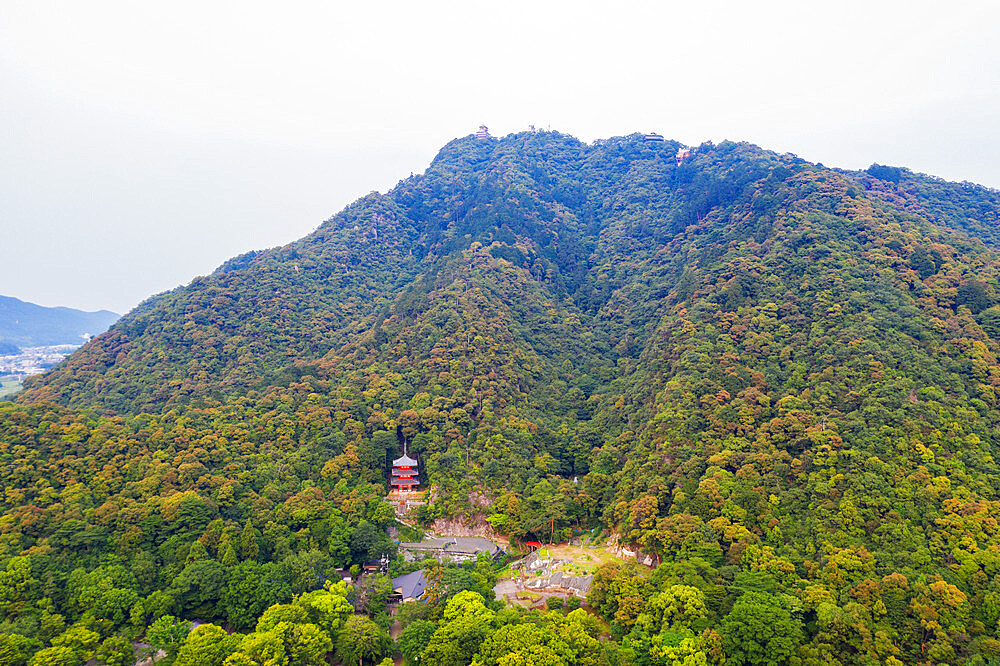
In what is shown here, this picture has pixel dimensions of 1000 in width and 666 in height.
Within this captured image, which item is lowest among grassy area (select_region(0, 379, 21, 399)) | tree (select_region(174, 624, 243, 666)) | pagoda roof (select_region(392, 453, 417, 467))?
tree (select_region(174, 624, 243, 666))

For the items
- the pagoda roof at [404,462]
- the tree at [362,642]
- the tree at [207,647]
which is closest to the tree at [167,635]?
the tree at [207,647]

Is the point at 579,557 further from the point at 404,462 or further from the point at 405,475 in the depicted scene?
the point at 404,462

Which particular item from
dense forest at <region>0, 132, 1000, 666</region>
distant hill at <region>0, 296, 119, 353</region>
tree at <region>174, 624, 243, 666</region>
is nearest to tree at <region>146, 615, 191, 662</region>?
dense forest at <region>0, 132, 1000, 666</region>

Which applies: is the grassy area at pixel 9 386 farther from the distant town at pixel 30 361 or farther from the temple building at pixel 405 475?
the temple building at pixel 405 475

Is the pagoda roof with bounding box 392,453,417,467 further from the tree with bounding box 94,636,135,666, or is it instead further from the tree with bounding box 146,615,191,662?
the tree with bounding box 94,636,135,666

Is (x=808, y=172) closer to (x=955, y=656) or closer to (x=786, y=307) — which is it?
(x=786, y=307)
